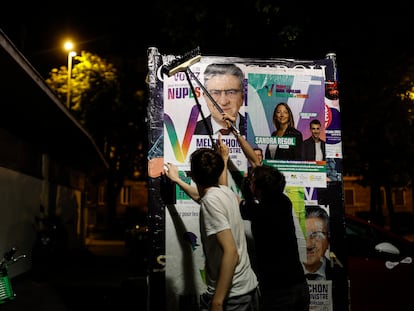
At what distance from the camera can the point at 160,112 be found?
375 cm

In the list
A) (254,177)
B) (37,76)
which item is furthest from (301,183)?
(37,76)

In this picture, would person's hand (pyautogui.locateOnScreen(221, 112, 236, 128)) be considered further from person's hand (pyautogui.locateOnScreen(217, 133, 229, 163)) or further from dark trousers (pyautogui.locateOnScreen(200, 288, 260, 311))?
dark trousers (pyautogui.locateOnScreen(200, 288, 260, 311))

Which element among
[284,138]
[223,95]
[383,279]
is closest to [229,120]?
[223,95]

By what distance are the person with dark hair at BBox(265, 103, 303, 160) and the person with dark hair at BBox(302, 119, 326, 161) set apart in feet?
0.17

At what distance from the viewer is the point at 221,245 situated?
9.14 feet

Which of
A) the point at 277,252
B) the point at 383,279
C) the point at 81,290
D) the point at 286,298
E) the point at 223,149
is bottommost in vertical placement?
the point at 81,290

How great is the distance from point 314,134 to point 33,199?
10569mm

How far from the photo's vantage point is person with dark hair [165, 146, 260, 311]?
109 inches

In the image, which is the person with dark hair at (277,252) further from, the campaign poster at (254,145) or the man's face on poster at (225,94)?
the man's face on poster at (225,94)

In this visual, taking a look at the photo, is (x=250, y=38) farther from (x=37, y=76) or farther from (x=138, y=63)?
(x=138, y=63)

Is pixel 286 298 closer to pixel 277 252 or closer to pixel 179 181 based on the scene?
pixel 277 252

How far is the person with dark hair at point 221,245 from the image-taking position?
276 cm

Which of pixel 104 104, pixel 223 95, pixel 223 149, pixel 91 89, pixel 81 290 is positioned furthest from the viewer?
pixel 104 104

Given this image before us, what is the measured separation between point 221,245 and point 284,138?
134cm
